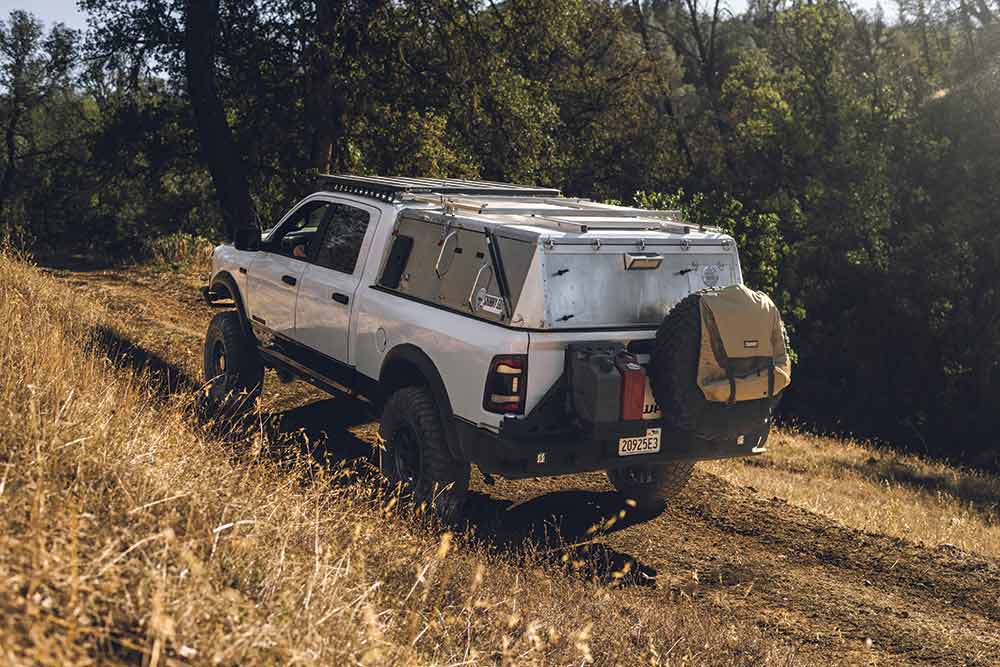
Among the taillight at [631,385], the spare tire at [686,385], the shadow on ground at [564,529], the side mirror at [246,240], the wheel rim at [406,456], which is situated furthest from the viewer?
the side mirror at [246,240]

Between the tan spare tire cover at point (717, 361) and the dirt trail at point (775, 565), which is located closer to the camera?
the dirt trail at point (775, 565)

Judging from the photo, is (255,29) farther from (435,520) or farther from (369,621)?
(369,621)

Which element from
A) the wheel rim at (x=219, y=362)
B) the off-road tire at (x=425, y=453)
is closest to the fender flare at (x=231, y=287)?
the wheel rim at (x=219, y=362)

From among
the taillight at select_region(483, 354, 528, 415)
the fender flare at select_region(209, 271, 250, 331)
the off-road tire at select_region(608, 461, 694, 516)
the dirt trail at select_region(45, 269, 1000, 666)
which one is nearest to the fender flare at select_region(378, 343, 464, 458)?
the taillight at select_region(483, 354, 528, 415)

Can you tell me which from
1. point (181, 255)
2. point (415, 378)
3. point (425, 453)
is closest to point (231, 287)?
point (415, 378)

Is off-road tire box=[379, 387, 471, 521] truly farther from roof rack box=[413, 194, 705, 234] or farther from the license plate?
roof rack box=[413, 194, 705, 234]

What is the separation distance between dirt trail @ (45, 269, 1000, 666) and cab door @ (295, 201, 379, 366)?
1.13 meters

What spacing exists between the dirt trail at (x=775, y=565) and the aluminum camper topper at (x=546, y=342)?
0.49 m

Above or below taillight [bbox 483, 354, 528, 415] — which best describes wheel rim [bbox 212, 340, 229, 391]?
below

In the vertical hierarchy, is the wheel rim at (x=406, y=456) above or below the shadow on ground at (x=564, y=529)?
above

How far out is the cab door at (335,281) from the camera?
304 inches

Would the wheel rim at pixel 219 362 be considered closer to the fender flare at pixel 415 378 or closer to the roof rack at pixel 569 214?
the fender flare at pixel 415 378

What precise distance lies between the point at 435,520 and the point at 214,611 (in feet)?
10.9

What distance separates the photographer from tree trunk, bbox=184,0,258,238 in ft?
56.7
